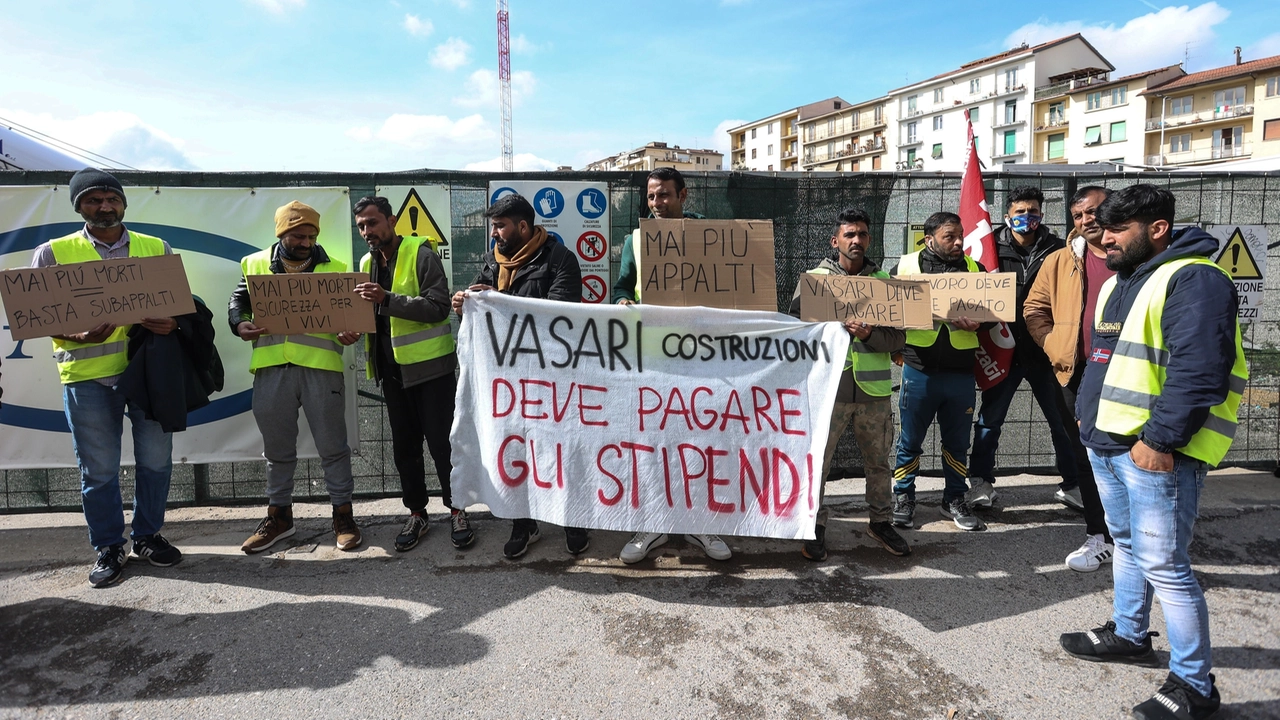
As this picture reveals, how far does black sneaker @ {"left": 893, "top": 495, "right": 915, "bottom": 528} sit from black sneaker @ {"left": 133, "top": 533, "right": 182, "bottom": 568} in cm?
439

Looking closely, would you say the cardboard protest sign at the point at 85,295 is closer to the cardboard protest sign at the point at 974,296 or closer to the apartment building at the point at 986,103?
the cardboard protest sign at the point at 974,296

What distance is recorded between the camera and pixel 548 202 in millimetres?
4539

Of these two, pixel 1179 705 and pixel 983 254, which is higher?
pixel 983 254

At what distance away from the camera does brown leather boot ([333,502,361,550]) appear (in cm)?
400

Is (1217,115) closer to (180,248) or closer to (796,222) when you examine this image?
(796,222)

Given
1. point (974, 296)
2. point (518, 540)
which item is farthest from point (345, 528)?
point (974, 296)

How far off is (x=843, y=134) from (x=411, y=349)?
8971 cm

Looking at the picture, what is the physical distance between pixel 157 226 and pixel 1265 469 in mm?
8578

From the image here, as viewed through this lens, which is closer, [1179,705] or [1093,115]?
[1179,705]

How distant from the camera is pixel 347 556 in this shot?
3926mm

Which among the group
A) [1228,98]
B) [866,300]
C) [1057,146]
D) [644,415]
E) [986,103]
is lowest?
[644,415]

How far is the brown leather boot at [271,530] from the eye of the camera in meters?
3.96

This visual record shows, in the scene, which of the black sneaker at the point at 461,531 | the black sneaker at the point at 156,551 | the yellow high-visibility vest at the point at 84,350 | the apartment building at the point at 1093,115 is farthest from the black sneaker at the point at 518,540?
the apartment building at the point at 1093,115

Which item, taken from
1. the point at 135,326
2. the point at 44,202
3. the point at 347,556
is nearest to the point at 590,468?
the point at 347,556
